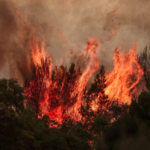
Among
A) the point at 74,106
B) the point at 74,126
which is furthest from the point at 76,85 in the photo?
the point at 74,126

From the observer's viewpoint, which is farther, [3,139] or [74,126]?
[74,126]

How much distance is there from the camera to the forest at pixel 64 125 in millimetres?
28478

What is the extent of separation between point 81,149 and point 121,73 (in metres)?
39.7

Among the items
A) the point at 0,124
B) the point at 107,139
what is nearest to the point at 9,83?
the point at 0,124

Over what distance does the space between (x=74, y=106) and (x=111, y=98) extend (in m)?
11.1

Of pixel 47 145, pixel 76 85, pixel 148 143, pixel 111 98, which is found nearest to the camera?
pixel 148 143

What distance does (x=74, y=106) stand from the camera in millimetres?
78625

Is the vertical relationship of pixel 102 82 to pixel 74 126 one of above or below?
above

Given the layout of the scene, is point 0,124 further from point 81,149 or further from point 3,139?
point 81,149

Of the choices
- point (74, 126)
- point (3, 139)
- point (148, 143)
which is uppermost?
point (74, 126)

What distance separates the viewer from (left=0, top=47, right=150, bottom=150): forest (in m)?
28.5

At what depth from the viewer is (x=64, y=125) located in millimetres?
55031

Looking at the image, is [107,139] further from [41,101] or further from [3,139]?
[41,101]

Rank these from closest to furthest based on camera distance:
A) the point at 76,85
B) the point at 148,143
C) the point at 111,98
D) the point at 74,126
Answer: the point at 148,143
the point at 74,126
the point at 76,85
the point at 111,98
